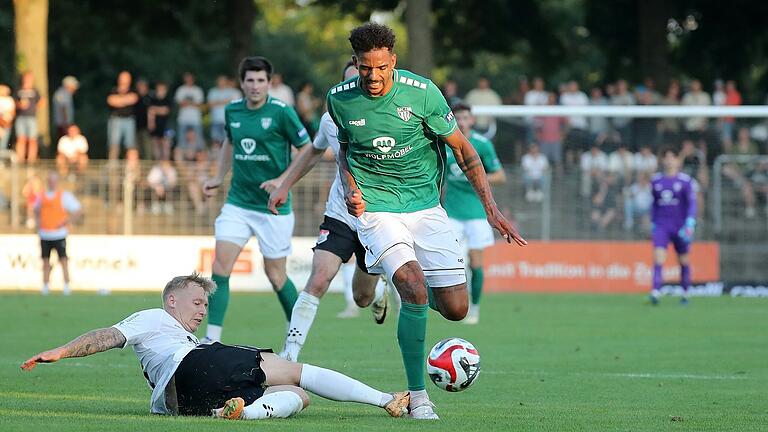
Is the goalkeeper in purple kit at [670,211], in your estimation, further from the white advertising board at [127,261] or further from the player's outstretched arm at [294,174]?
the player's outstretched arm at [294,174]

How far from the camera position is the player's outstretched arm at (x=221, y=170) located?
1266 centimetres

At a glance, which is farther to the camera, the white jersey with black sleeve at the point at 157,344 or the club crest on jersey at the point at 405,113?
the club crest on jersey at the point at 405,113

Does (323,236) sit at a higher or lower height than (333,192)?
lower

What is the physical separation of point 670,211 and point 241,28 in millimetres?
16362

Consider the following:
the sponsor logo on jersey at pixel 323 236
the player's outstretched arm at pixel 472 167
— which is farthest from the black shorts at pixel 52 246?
the player's outstretched arm at pixel 472 167

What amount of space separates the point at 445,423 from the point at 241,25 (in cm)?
2809

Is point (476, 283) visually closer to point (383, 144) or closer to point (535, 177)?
point (383, 144)

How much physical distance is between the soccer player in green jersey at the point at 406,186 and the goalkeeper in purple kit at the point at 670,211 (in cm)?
1334

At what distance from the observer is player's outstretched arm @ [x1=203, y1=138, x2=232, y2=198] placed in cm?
1266

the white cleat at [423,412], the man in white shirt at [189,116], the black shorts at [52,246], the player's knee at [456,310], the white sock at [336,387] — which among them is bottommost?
the white cleat at [423,412]

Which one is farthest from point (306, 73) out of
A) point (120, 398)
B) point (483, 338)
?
point (120, 398)

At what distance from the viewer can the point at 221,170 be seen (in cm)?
1304

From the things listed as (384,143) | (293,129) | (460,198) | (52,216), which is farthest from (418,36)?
(384,143)

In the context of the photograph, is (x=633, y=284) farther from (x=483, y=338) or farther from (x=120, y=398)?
(x=120, y=398)
